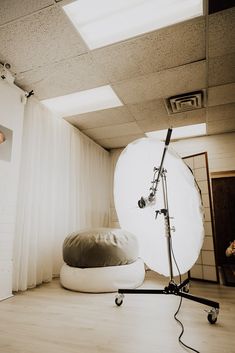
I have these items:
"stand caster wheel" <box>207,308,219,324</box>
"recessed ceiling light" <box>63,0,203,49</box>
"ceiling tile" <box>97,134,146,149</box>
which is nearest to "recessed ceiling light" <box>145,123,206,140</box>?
"ceiling tile" <box>97,134,146,149</box>

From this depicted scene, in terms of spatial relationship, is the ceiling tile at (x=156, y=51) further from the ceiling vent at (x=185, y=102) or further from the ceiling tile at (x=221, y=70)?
the ceiling vent at (x=185, y=102)

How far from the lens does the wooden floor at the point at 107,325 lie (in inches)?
48.5

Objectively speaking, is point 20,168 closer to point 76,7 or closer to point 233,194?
point 76,7

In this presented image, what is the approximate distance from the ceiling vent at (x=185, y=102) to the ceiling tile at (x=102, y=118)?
1.99 feet

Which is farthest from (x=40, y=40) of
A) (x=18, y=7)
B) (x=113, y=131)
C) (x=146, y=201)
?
(x=113, y=131)

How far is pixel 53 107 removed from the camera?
3133 mm

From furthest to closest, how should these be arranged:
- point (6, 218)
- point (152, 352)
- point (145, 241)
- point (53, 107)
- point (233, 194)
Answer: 1. point (233, 194)
2. point (53, 107)
3. point (145, 241)
4. point (6, 218)
5. point (152, 352)

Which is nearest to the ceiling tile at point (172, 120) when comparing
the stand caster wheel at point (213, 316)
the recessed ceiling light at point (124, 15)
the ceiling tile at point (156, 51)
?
the ceiling tile at point (156, 51)

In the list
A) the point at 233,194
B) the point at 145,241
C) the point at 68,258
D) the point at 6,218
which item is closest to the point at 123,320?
the point at 68,258

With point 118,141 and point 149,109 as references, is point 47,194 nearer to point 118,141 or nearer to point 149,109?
point 149,109

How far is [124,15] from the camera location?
177 cm

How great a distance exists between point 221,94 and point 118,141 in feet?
6.85

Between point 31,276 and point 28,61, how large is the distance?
2243 millimetres

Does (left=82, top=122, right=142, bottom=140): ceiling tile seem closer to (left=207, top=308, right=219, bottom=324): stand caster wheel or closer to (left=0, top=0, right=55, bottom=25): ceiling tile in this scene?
(left=0, top=0, right=55, bottom=25): ceiling tile
